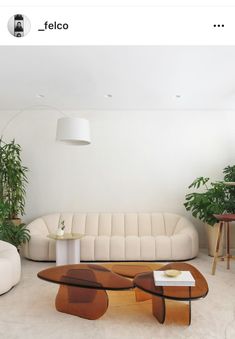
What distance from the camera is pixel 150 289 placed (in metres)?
2.72

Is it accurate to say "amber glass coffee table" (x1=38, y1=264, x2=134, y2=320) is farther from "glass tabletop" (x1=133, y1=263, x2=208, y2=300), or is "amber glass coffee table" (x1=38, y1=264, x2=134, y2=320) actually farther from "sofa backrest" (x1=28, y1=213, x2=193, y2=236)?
"sofa backrest" (x1=28, y1=213, x2=193, y2=236)

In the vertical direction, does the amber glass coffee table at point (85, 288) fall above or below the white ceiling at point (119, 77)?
below

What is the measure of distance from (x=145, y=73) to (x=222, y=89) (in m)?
1.41

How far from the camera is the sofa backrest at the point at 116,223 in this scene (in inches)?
217

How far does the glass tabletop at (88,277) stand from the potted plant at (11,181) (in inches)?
96.3

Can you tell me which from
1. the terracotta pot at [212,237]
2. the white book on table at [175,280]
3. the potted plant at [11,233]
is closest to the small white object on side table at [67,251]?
the potted plant at [11,233]

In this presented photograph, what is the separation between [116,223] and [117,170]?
3.44ft

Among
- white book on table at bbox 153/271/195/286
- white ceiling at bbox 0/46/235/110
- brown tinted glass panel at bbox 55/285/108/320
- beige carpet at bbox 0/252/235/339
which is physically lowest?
beige carpet at bbox 0/252/235/339

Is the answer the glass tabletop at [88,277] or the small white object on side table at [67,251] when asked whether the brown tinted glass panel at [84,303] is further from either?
the small white object on side table at [67,251]

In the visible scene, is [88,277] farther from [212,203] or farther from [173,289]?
[212,203]

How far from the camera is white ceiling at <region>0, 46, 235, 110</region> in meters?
3.53
